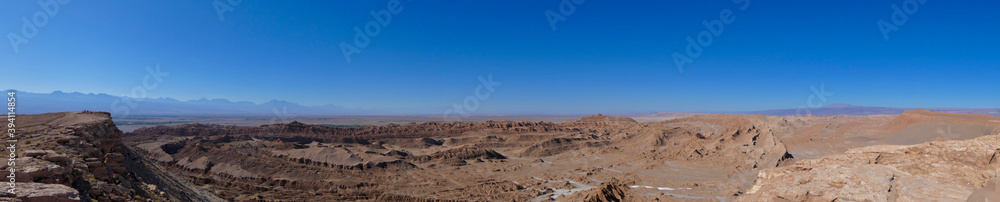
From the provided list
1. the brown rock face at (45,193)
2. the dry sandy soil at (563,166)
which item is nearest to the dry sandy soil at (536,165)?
the brown rock face at (45,193)

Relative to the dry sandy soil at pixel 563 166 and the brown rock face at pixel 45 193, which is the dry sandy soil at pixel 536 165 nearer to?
the brown rock face at pixel 45 193

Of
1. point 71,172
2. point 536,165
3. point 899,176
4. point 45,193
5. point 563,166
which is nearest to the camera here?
point 45,193

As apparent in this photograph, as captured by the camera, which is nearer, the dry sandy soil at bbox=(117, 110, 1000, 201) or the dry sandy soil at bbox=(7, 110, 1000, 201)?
the dry sandy soil at bbox=(7, 110, 1000, 201)

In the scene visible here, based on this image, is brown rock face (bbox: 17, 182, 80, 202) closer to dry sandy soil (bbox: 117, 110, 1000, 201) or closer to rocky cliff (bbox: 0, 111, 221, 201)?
rocky cliff (bbox: 0, 111, 221, 201)

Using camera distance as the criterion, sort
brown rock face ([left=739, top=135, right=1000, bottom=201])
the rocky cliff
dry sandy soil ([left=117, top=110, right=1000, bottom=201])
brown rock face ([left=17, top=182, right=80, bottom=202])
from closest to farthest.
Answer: brown rock face ([left=17, top=182, right=80, bottom=202])
the rocky cliff
brown rock face ([left=739, top=135, right=1000, bottom=201])
dry sandy soil ([left=117, top=110, right=1000, bottom=201])

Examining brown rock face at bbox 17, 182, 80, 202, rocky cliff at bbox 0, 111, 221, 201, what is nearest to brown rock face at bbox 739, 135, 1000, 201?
brown rock face at bbox 17, 182, 80, 202

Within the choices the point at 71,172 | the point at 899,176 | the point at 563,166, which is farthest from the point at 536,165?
the point at 71,172

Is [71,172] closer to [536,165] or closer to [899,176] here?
[899,176]

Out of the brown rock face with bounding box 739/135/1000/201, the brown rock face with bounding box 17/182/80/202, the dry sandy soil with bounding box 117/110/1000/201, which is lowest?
the dry sandy soil with bounding box 117/110/1000/201

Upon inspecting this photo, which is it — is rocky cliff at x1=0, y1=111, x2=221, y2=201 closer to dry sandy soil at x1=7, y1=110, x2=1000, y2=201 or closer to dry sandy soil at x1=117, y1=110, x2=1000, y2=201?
dry sandy soil at x1=7, y1=110, x2=1000, y2=201

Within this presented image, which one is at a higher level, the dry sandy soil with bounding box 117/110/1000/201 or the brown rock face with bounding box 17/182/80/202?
the brown rock face with bounding box 17/182/80/202

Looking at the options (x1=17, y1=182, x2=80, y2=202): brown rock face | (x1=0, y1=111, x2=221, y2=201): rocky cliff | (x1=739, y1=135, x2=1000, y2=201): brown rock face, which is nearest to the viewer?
(x1=17, y1=182, x2=80, y2=202): brown rock face

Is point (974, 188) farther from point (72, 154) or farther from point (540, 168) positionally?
point (540, 168)
